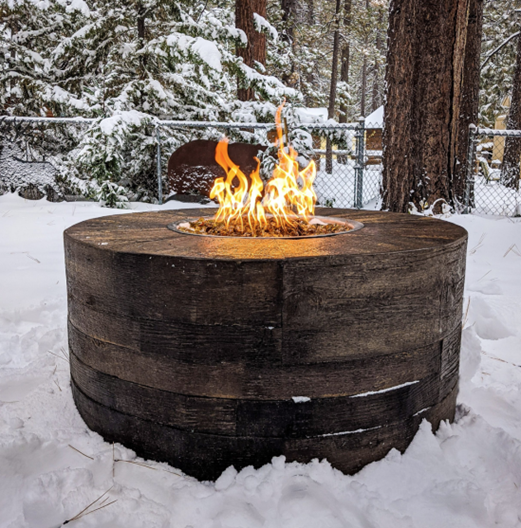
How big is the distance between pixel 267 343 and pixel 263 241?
0.49 m

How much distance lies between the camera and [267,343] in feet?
Result: 5.66

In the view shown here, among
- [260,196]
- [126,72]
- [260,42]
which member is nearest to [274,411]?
[260,196]

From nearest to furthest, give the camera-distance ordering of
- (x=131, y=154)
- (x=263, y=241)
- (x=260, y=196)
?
(x=263, y=241) < (x=260, y=196) < (x=131, y=154)

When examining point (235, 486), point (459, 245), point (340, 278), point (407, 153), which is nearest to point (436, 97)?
point (407, 153)

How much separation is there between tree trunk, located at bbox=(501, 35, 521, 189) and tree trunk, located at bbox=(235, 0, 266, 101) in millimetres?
7241

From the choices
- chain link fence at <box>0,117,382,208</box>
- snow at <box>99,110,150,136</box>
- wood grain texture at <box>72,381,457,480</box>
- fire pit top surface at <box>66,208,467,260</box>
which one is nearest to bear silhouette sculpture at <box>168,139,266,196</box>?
chain link fence at <box>0,117,382,208</box>

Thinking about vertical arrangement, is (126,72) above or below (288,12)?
below

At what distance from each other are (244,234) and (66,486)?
1226 mm

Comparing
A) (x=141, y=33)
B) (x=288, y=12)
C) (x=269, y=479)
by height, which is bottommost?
(x=269, y=479)

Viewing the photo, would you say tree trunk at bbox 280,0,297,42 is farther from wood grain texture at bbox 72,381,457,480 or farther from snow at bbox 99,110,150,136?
wood grain texture at bbox 72,381,457,480

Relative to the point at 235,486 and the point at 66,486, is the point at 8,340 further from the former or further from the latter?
the point at 235,486

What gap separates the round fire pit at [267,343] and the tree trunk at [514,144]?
12670mm

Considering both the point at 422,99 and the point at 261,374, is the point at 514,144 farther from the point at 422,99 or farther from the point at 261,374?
the point at 261,374

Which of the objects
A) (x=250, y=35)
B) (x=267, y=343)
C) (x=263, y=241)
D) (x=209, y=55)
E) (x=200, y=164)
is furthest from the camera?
(x=250, y=35)
